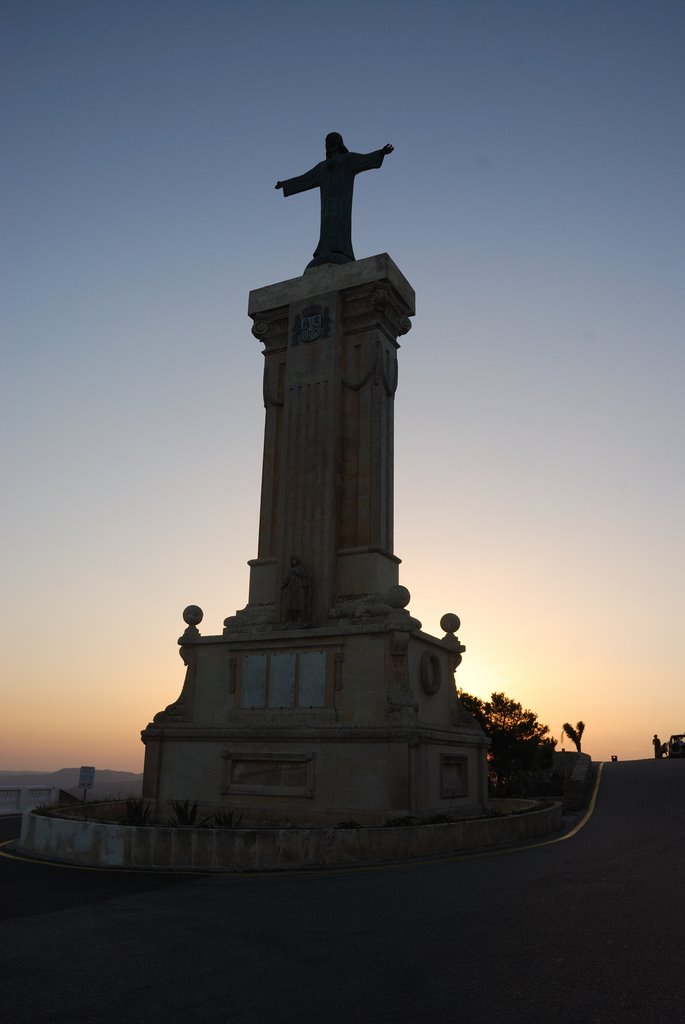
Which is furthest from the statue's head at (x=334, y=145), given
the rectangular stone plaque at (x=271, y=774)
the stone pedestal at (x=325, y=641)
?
the rectangular stone plaque at (x=271, y=774)

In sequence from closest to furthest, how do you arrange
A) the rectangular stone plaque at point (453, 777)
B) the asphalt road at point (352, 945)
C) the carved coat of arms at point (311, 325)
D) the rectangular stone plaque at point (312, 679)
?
1. the asphalt road at point (352, 945)
2. the rectangular stone plaque at point (453, 777)
3. the rectangular stone plaque at point (312, 679)
4. the carved coat of arms at point (311, 325)

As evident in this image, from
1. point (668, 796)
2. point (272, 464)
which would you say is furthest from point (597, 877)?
point (668, 796)

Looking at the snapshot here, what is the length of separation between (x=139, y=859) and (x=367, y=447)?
13505mm

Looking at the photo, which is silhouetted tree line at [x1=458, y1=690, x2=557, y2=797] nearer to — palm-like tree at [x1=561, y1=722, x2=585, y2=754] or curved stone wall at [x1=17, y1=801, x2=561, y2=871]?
palm-like tree at [x1=561, y1=722, x2=585, y2=754]

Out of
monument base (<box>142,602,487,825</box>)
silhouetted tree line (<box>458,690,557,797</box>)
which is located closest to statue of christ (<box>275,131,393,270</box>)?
monument base (<box>142,602,487,825</box>)

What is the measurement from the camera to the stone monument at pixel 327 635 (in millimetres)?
19984

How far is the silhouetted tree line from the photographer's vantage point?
171ft

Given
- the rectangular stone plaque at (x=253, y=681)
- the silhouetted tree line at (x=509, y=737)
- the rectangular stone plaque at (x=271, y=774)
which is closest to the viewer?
the rectangular stone plaque at (x=271, y=774)

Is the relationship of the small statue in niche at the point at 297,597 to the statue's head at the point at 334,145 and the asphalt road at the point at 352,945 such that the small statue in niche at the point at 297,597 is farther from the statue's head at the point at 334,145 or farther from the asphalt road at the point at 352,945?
the statue's head at the point at 334,145

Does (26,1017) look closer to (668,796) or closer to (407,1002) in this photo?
(407,1002)

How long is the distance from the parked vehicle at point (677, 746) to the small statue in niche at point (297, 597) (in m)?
42.3

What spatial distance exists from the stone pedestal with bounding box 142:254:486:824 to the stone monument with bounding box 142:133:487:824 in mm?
44

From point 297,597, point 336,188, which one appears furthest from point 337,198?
point 297,597

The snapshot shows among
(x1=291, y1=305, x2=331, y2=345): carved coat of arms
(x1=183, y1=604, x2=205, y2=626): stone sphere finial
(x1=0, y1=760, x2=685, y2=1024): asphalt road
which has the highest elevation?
(x1=291, y1=305, x2=331, y2=345): carved coat of arms
